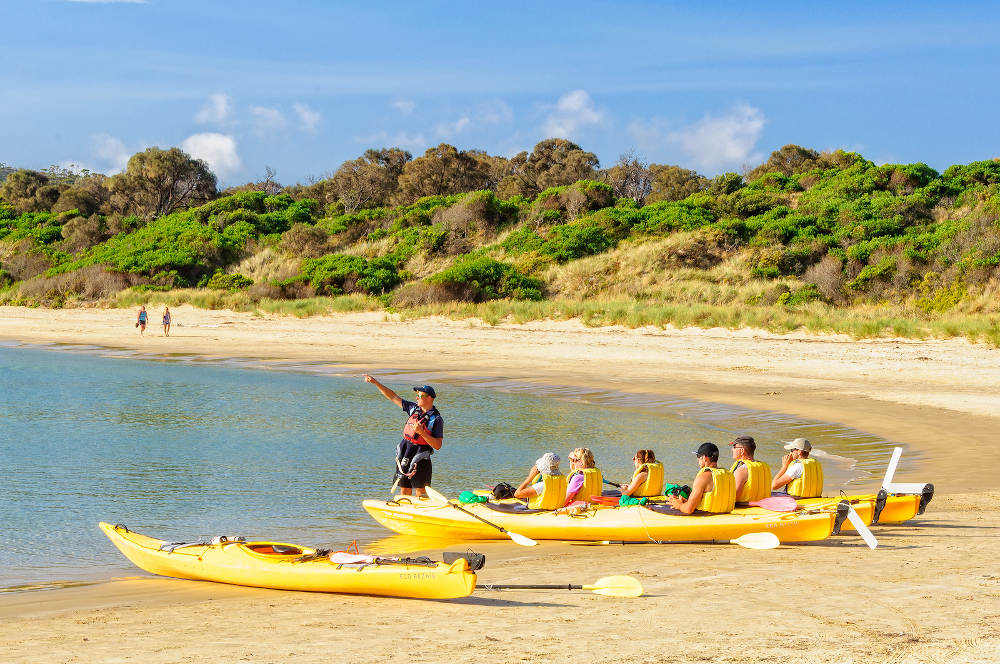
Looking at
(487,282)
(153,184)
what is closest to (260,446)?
(487,282)

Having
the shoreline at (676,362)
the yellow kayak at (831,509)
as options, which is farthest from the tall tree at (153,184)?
the yellow kayak at (831,509)

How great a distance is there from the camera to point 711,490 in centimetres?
810

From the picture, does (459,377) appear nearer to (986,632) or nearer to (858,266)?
(986,632)

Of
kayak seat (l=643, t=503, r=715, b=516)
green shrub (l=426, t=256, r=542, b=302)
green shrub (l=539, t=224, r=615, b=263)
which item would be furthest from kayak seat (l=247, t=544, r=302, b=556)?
green shrub (l=539, t=224, r=615, b=263)

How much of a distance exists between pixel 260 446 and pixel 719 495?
8.16 metres

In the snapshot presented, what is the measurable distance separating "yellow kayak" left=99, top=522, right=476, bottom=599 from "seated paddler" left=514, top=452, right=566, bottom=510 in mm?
2445

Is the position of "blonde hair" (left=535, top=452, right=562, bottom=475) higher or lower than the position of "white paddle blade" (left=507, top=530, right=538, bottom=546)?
higher

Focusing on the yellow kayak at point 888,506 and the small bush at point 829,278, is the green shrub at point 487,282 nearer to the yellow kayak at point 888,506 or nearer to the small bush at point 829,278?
the small bush at point 829,278

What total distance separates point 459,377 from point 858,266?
18775mm

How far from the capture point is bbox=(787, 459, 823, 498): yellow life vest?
8.59 metres

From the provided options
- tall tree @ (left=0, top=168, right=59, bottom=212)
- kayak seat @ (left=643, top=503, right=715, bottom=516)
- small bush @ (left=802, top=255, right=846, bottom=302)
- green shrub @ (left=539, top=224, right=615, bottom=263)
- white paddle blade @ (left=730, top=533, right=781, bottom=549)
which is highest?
tall tree @ (left=0, top=168, right=59, bottom=212)

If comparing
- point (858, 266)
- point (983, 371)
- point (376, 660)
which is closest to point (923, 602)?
point (376, 660)

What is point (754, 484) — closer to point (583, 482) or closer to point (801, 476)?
point (801, 476)

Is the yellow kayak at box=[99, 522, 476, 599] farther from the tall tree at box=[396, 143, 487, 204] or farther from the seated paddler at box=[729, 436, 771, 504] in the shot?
the tall tree at box=[396, 143, 487, 204]
